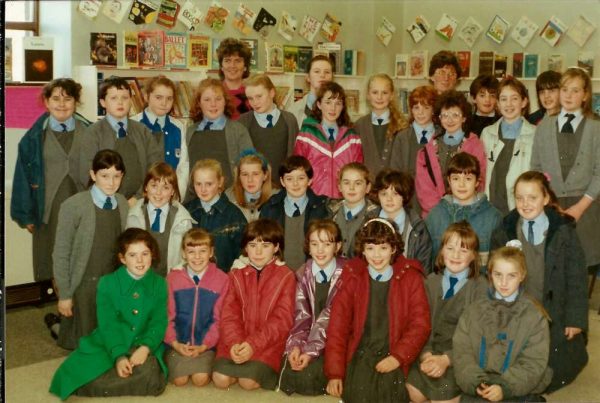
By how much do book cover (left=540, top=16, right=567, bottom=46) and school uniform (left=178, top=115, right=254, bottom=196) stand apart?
2.97 m

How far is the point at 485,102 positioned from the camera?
13.5 ft

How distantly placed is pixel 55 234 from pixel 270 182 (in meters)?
1.05

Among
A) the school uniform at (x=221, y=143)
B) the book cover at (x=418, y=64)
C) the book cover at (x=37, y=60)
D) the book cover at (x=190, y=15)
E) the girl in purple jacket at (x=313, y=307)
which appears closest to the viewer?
the girl in purple jacket at (x=313, y=307)

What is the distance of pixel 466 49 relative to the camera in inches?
251

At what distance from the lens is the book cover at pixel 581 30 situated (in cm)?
562

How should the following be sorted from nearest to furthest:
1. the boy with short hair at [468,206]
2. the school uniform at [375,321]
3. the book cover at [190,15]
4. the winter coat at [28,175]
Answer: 1. the school uniform at [375,321]
2. the boy with short hair at [468,206]
3. the winter coat at [28,175]
4. the book cover at [190,15]

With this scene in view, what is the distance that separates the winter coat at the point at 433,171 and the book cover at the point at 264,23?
270 centimetres

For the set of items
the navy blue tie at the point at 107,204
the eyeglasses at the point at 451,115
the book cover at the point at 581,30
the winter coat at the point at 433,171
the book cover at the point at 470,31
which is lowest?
the navy blue tie at the point at 107,204

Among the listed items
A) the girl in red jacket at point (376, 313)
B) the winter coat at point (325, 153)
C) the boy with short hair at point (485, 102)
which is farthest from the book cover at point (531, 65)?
the girl in red jacket at point (376, 313)

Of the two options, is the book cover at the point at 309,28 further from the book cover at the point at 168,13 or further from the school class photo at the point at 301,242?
the school class photo at the point at 301,242

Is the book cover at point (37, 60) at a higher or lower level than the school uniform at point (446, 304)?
higher

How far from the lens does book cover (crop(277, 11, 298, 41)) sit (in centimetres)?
632

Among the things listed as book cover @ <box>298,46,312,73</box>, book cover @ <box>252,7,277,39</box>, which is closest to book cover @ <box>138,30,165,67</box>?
book cover @ <box>252,7,277,39</box>

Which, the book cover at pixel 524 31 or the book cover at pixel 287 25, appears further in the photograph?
the book cover at pixel 287 25
